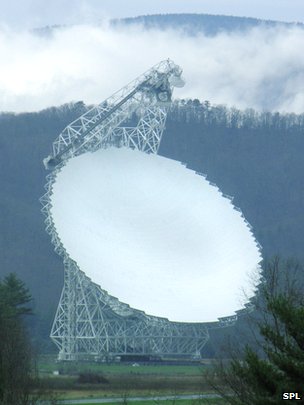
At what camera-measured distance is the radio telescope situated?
185ft

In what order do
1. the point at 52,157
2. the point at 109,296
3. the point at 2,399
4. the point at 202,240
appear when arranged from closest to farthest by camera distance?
the point at 2,399
the point at 109,296
the point at 202,240
the point at 52,157

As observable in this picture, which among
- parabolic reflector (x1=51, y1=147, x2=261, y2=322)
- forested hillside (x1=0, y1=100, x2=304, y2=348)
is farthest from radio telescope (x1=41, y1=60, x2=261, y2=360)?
forested hillside (x1=0, y1=100, x2=304, y2=348)

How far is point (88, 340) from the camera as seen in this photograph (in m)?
63.7

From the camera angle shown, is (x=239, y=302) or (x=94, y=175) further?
(x=94, y=175)

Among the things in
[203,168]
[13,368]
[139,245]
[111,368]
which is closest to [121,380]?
[111,368]

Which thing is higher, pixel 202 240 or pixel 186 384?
pixel 202 240

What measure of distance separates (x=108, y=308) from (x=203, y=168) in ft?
224

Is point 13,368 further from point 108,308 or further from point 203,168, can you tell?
point 203,168

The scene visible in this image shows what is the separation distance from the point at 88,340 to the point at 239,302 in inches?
410

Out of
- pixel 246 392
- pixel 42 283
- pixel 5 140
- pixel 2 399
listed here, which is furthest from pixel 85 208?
pixel 5 140

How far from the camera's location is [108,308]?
199 ft

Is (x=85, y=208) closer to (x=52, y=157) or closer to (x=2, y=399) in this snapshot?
(x=52, y=157)

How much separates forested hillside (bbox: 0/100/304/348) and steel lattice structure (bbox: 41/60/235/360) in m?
33.6

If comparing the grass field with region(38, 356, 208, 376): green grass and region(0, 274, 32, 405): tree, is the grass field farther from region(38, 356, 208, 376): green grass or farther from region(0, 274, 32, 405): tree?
region(0, 274, 32, 405): tree
